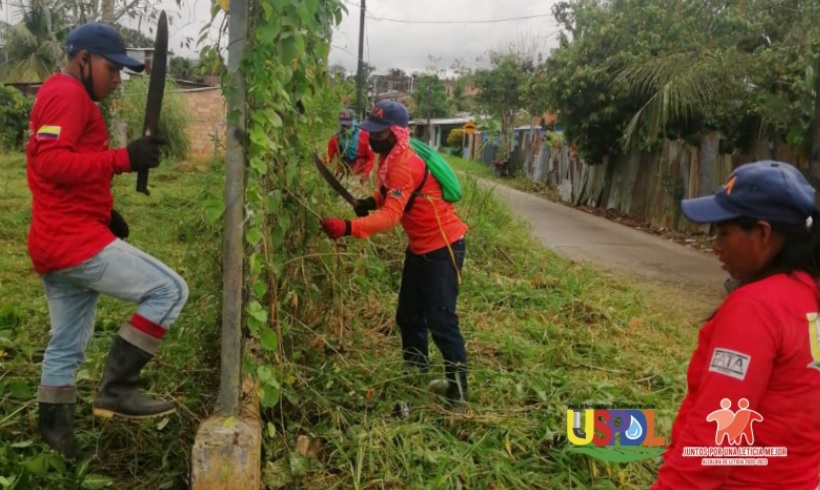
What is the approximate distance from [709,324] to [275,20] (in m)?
1.73

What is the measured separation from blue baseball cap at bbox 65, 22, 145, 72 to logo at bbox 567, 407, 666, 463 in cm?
251

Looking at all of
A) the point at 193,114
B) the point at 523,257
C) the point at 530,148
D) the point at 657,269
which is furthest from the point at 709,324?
the point at 530,148

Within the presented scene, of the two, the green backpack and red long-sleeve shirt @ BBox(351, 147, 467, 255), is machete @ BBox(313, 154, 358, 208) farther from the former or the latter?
the green backpack

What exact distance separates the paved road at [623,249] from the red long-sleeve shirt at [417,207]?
529cm

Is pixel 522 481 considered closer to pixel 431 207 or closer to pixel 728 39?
pixel 431 207

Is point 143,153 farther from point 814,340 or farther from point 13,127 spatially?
point 13,127

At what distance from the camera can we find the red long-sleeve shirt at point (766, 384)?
5.52 feet

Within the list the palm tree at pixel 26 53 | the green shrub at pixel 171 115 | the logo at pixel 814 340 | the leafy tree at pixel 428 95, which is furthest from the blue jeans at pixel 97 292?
the leafy tree at pixel 428 95

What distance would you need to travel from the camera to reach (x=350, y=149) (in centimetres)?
493

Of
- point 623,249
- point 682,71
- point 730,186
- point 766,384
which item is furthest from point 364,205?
point 682,71

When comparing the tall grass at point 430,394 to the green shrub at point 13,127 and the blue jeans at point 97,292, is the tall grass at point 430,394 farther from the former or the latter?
the green shrub at point 13,127

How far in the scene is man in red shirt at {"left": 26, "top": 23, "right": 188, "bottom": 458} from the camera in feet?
8.86

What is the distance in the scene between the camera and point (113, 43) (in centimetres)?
287

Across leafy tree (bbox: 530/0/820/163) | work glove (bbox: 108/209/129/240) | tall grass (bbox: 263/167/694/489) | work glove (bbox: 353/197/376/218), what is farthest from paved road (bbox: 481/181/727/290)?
work glove (bbox: 108/209/129/240)
